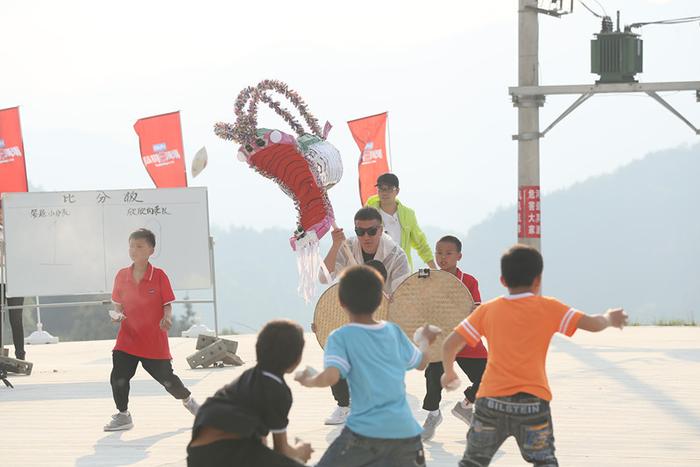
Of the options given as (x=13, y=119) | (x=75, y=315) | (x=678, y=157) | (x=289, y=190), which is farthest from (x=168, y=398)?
(x=678, y=157)

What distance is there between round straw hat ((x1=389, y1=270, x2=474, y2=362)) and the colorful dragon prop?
3.67ft

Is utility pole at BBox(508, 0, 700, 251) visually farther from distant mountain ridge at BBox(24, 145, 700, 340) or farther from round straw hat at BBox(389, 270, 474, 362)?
distant mountain ridge at BBox(24, 145, 700, 340)

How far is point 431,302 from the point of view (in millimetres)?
7254

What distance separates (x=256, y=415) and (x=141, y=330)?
13.4ft

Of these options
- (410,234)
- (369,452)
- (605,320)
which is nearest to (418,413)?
(410,234)

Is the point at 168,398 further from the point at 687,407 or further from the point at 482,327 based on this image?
the point at 482,327

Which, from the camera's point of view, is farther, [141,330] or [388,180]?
[388,180]

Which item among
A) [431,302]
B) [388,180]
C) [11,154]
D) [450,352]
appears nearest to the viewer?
[450,352]

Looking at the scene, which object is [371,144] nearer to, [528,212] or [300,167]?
[528,212]

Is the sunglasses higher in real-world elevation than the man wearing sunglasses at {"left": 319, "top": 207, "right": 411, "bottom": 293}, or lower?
higher

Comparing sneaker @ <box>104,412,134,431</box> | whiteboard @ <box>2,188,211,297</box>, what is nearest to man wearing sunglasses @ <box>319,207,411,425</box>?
sneaker @ <box>104,412,134,431</box>

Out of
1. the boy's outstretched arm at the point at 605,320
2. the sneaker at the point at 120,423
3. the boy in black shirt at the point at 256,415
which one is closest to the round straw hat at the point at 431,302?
the boy's outstretched arm at the point at 605,320

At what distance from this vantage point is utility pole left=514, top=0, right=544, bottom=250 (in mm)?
17125

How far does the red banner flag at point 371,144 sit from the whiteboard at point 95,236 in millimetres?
5774
